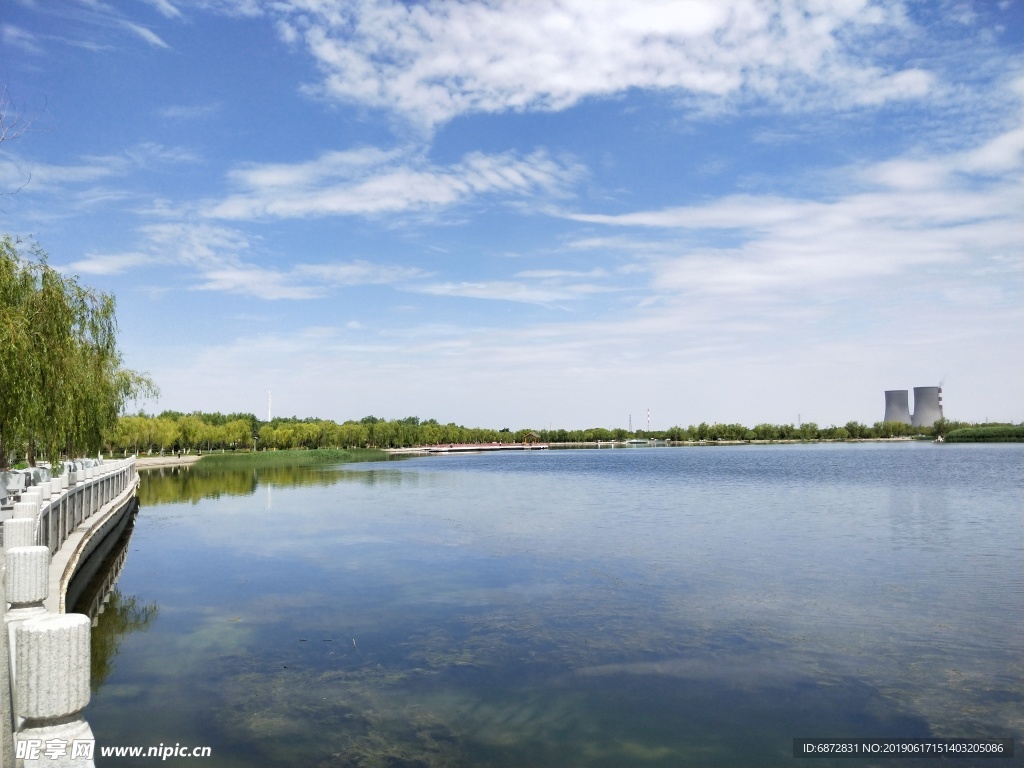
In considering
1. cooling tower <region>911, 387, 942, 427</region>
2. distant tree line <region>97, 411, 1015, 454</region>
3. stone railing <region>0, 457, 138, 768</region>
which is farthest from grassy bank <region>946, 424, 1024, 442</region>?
stone railing <region>0, 457, 138, 768</region>

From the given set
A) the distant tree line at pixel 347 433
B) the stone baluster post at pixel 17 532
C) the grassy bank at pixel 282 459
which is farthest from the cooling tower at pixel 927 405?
the stone baluster post at pixel 17 532

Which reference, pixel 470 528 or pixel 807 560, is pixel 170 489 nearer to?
pixel 470 528

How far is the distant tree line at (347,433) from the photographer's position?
86169mm

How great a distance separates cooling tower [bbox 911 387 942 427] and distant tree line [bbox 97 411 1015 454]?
15.0m

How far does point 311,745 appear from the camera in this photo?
8.50 m

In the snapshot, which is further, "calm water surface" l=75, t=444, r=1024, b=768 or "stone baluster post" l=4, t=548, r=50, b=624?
"calm water surface" l=75, t=444, r=1024, b=768

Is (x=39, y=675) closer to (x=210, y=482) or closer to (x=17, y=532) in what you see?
(x=17, y=532)

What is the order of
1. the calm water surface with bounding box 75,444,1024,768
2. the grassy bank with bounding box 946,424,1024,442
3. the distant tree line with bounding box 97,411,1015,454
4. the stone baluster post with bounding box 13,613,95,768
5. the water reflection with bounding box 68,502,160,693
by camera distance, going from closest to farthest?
the stone baluster post with bounding box 13,613,95,768, the calm water surface with bounding box 75,444,1024,768, the water reflection with bounding box 68,502,160,693, the distant tree line with bounding box 97,411,1015,454, the grassy bank with bounding box 946,424,1024,442

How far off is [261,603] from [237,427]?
9037cm

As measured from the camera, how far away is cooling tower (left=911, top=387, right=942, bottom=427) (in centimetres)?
19500

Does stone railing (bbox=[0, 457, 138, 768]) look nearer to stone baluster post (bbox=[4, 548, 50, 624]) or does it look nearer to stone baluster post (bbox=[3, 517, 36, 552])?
stone baluster post (bbox=[4, 548, 50, 624])

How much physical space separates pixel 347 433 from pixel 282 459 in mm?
33445

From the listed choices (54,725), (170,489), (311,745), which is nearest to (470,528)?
(311,745)

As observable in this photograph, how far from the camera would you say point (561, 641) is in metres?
12.3
